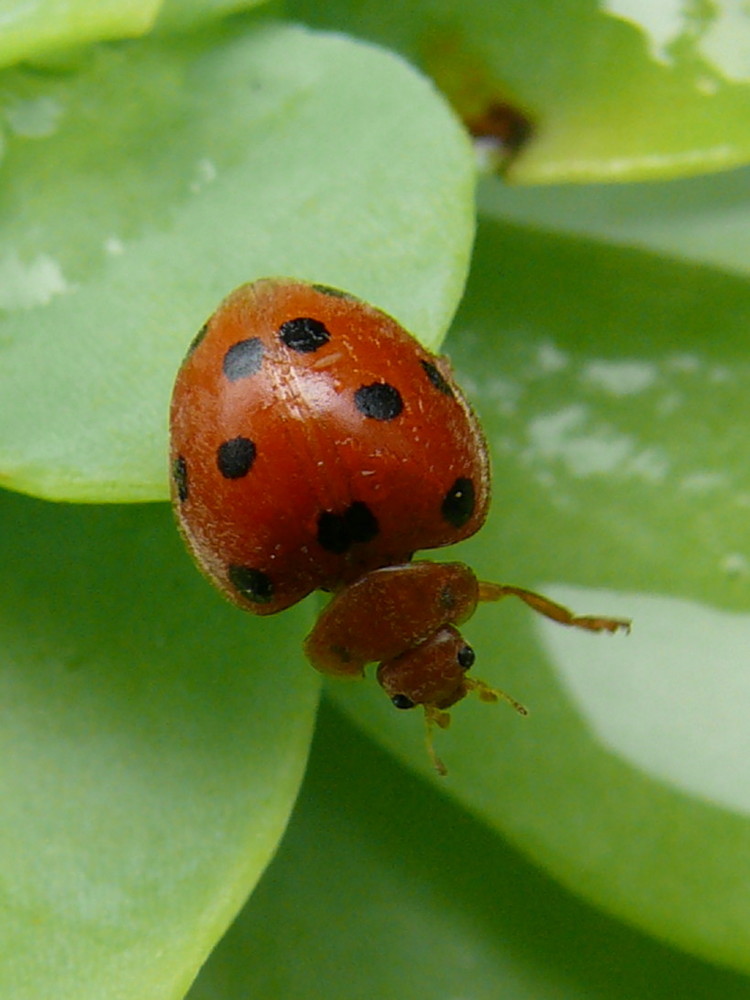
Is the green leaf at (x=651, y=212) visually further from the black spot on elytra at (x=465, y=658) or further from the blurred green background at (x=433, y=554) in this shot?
the black spot on elytra at (x=465, y=658)

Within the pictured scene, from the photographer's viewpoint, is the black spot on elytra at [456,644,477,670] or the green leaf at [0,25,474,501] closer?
the green leaf at [0,25,474,501]

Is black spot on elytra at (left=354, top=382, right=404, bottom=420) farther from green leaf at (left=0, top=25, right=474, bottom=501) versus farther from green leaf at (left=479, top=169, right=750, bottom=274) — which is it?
green leaf at (left=479, top=169, right=750, bottom=274)

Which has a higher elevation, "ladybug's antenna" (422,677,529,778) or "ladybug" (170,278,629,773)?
"ladybug" (170,278,629,773)

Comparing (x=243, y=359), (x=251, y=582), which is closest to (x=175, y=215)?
(x=243, y=359)

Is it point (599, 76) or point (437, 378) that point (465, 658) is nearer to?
point (437, 378)

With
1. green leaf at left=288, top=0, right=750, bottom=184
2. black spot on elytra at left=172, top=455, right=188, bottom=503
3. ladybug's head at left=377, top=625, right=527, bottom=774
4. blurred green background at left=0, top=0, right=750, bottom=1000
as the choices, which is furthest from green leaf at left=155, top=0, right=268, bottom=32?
ladybug's head at left=377, top=625, right=527, bottom=774

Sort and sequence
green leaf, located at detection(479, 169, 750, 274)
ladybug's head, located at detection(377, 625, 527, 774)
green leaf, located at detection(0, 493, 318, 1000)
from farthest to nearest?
green leaf, located at detection(479, 169, 750, 274) → ladybug's head, located at detection(377, 625, 527, 774) → green leaf, located at detection(0, 493, 318, 1000)

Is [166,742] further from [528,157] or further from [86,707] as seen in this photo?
[528,157]
